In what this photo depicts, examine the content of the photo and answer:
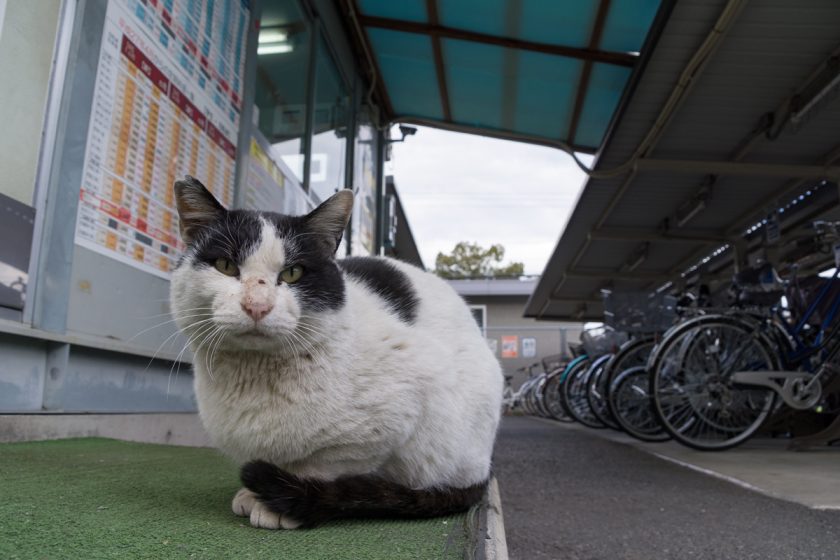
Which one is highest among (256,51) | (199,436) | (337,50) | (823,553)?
(337,50)

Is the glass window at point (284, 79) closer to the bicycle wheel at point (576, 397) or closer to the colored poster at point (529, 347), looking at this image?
the bicycle wheel at point (576, 397)

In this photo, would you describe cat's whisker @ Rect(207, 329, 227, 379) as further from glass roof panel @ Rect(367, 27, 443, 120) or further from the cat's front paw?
glass roof panel @ Rect(367, 27, 443, 120)

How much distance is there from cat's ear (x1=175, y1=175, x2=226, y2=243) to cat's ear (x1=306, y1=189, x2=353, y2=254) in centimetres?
21

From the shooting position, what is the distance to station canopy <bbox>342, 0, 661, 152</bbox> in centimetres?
493

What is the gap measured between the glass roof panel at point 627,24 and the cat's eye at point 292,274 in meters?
4.13

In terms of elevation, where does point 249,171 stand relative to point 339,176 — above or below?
below

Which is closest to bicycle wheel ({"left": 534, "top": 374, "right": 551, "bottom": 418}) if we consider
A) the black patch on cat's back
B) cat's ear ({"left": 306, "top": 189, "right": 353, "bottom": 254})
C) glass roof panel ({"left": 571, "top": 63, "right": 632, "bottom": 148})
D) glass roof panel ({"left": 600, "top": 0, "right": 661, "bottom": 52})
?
glass roof panel ({"left": 571, "top": 63, "right": 632, "bottom": 148})

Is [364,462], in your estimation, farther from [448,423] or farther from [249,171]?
[249,171]

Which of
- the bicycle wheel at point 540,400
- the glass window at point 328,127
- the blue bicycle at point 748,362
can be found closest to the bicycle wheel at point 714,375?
the blue bicycle at point 748,362

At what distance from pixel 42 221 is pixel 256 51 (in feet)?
8.09

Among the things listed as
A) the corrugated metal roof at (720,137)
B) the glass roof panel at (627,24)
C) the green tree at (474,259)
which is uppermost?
the green tree at (474,259)

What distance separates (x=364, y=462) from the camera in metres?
1.37

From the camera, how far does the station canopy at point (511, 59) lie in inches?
194

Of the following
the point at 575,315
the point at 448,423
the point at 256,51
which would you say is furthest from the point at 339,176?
the point at 575,315
